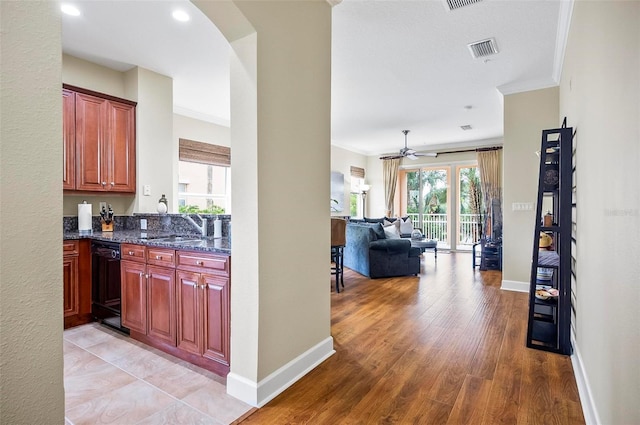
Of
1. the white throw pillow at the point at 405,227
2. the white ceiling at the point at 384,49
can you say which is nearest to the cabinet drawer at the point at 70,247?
the white ceiling at the point at 384,49

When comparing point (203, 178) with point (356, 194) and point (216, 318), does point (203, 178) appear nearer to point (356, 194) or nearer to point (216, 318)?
point (216, 318)

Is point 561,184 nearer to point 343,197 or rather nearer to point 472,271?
point 472,271

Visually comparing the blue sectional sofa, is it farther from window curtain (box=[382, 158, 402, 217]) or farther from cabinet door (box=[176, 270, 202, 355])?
window curtain (box=[382, 158, 402, 217])

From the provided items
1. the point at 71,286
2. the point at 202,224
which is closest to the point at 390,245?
the point at 202,224

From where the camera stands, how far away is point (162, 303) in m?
2.54

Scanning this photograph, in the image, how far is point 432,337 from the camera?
2900 millimetres

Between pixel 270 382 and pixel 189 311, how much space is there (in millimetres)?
779

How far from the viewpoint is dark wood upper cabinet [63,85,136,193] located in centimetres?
345

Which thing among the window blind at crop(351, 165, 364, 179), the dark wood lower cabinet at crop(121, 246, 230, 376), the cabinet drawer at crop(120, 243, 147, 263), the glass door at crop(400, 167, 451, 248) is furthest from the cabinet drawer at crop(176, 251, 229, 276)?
the glass door at crop(400, 167, 451, 248)

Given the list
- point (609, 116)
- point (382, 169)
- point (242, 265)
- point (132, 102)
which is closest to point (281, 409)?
point (242, 265)

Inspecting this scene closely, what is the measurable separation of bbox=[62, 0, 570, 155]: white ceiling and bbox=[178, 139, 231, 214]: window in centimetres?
68

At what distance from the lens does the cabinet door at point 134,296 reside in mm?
2689

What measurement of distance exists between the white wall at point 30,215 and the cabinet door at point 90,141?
3181mm

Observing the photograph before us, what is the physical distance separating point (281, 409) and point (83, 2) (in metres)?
3.36
